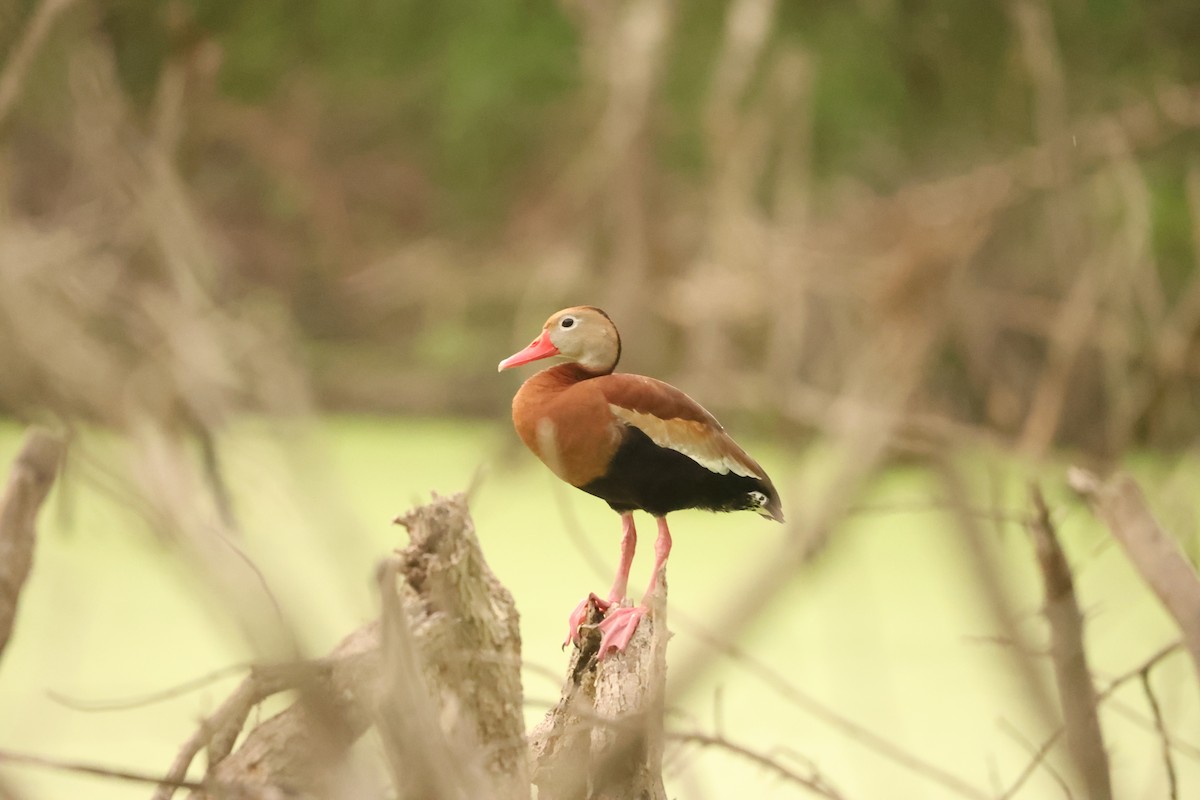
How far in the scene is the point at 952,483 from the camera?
50 cm

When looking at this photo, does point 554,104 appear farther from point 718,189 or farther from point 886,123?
point 718,189

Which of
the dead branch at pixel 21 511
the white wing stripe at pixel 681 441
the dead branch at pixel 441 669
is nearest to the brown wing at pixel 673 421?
the white wing stripe at pixel 681 441

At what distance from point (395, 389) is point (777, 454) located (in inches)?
68.3

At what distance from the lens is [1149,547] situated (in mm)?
675

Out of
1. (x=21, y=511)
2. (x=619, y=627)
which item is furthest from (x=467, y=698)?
(x=21, y=511)

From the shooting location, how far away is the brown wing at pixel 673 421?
0.62m

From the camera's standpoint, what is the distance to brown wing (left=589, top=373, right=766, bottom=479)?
24.4 inches

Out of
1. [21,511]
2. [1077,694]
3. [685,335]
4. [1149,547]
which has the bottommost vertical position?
[1077,694]

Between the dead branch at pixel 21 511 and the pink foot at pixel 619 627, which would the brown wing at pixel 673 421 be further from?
the dead branch at pixel 21 511

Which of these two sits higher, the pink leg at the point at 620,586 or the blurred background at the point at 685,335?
the blurred background at the point at 685,335

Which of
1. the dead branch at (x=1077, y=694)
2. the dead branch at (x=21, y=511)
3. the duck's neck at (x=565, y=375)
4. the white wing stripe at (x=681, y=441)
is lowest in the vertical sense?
the dead branch at (x=1077, y=694)

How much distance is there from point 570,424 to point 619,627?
19 cm

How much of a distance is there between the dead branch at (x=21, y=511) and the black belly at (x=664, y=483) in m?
0.44

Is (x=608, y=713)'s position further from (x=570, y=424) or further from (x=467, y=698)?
(x=570, y=424)
